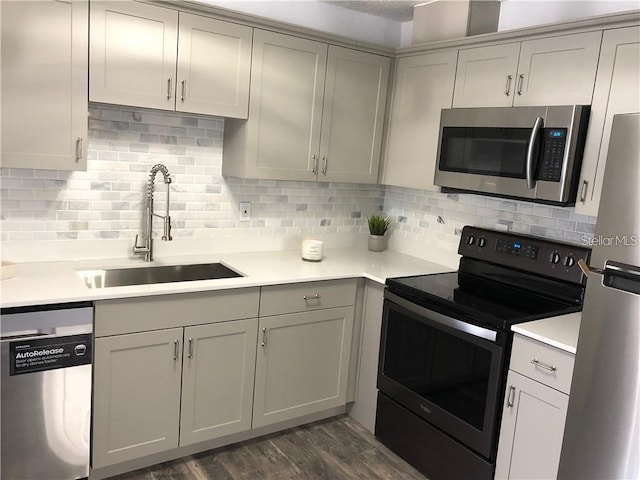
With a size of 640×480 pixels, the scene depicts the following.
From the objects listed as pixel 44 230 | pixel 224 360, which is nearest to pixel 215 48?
pixel 44 230

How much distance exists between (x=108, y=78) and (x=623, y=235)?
7.15 ft

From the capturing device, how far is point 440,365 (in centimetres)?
261

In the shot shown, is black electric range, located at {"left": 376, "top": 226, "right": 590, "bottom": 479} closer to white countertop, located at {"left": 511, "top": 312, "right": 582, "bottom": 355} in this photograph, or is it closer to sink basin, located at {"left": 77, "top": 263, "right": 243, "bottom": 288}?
white countertop, located at {"left": 511, "top": 312, "right": 582, "bottom": 355}

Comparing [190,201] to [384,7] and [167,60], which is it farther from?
[384,7]

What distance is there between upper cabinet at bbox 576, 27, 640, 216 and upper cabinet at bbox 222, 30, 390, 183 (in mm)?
1315

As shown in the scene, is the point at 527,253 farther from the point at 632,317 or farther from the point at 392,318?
the point at 632,317

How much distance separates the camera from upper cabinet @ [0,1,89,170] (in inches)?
88.7

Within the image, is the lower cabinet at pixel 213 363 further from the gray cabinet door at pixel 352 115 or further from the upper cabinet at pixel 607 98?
the upper cabinet at pixel 607 98

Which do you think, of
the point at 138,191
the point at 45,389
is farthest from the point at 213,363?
the point at 138,191

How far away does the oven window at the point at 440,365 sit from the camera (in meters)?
2.41

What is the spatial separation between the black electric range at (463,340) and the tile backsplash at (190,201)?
0.62 feet

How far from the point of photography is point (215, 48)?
2.74 meters

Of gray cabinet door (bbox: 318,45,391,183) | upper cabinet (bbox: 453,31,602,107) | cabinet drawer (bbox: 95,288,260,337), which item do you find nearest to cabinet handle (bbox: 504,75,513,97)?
upper cabinet (bbox: 453,31,602,107)

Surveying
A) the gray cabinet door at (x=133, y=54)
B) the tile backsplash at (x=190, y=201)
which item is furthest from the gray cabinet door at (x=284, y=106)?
the gray cabinet door at (x=133, y=54)
